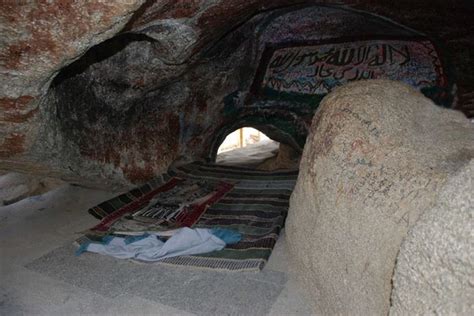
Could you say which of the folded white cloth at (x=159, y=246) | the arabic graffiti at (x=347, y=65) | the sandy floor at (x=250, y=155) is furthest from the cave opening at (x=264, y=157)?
the folded white cloth at (x=159, y=246)

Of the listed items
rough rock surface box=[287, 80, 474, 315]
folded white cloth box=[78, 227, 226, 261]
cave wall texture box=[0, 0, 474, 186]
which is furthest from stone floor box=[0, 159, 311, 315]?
cave wall texture box=[0, 0, 474, 186]

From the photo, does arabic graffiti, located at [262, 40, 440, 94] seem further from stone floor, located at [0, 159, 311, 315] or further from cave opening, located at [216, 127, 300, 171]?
stone floor, located at [0, 159, 311, 315]

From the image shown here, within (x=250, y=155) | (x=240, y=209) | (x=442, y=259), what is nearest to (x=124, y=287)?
(x=240, y=209)

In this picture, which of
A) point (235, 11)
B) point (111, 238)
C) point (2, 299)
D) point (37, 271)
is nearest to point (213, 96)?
point (235, 11)

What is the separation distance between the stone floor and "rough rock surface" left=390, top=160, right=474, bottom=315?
1.05 metres

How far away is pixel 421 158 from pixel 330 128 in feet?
1.88

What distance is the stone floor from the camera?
210cm

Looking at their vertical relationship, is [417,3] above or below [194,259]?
above

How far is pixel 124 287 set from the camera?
232cm

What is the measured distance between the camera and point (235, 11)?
3002mm

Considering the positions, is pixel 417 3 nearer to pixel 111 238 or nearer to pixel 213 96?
pixel 213 96

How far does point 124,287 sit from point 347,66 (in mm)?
3567

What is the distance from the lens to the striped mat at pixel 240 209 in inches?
99.8

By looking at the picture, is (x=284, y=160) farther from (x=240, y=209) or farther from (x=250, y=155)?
(x=240, y=209)
